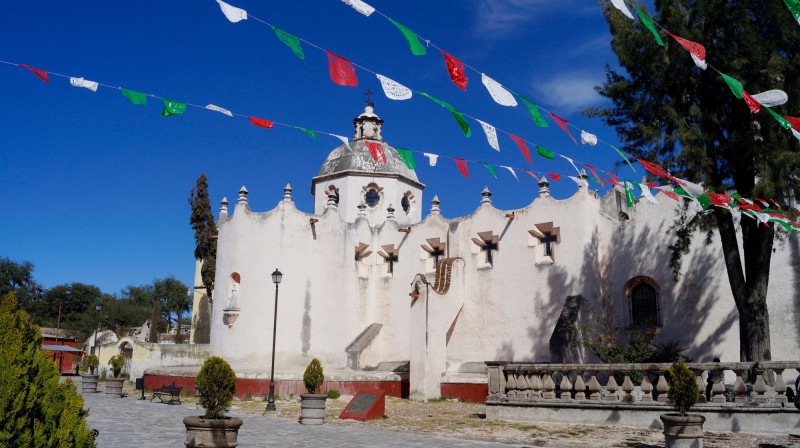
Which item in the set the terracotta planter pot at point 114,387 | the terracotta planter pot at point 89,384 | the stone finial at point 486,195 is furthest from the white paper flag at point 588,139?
the terracotta planter pot at point 89,384

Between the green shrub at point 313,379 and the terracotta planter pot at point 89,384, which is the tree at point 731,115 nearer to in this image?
the green shrub at point 313,379

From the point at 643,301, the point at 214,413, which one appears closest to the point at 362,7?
the point at 214,413

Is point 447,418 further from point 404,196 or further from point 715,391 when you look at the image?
point 404,196

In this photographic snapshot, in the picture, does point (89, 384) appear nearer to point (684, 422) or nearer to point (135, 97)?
point (135, 97)

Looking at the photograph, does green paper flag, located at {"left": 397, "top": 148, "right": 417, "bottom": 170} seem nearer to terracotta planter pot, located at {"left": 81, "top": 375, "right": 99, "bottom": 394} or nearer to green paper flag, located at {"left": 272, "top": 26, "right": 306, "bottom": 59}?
green paper flag, located at {"left": 272, "top": 26, "right": 306, "bottom": 59}

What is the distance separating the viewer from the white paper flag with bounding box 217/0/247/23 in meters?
8.50

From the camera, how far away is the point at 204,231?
3672 cm

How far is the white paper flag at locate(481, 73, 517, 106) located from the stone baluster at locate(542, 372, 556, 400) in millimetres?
7756

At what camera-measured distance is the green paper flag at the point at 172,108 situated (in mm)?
10398

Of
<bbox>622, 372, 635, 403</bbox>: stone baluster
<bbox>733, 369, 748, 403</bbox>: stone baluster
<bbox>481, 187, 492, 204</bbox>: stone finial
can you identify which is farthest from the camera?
<bbox>481, 187, 492, 204</bbox>: stone finial

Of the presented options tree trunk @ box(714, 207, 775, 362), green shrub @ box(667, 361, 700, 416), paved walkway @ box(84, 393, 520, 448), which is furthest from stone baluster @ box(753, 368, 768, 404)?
paved walkway @ box(84, 393, 520, 448)

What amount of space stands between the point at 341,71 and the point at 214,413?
5833mm

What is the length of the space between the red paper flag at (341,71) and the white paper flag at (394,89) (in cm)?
42

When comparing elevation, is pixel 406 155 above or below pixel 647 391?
above
